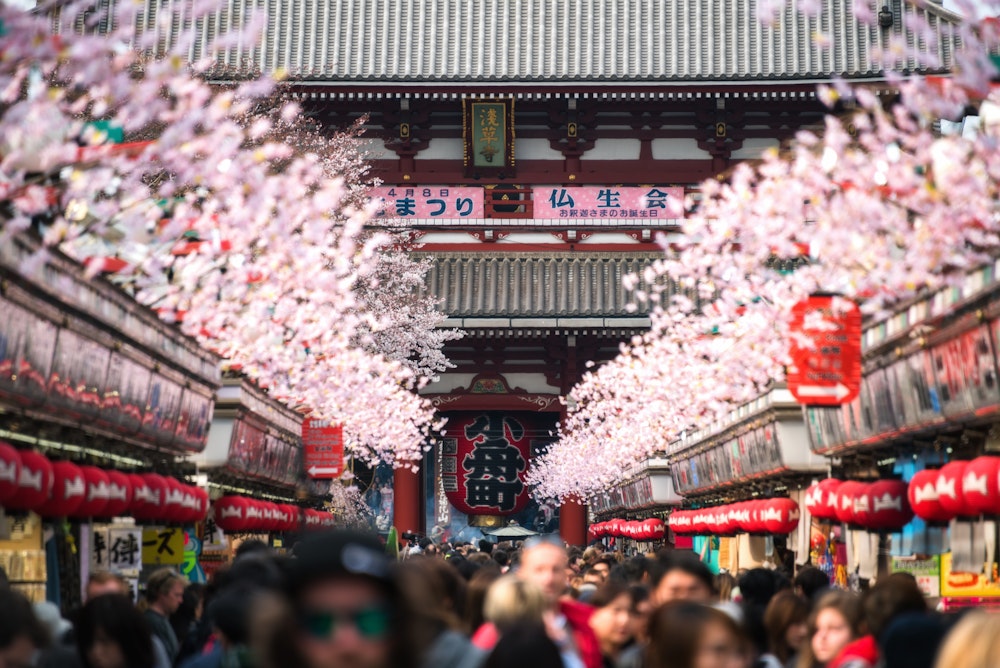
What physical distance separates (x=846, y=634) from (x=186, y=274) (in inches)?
380

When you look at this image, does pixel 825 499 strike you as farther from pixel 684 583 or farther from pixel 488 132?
pixel 488 132

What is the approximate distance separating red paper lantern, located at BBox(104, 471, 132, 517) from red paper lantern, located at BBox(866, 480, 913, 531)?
6.89 m

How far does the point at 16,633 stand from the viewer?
20.3ft

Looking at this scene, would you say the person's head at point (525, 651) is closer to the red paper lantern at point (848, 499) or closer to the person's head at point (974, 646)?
the person's head at point (974, 646)

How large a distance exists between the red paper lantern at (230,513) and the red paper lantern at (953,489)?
11212mm

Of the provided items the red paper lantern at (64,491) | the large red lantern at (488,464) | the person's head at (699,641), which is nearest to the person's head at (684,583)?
the person's head at (699,641)

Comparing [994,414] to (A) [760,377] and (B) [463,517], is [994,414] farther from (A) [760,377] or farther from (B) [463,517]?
(B) [463,517]

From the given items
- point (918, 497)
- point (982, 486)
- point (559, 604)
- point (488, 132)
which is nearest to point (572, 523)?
point (488, 132)

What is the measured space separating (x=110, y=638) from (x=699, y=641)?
298 centimetres

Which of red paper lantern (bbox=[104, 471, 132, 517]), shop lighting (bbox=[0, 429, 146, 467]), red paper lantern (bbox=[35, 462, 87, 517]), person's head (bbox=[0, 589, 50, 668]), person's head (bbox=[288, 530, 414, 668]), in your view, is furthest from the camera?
red paper lantern (bbox=[104, 471, 132, 517])

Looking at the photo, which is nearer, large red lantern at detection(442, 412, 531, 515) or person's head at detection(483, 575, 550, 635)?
person's head at detection(483, 575, 550, 635)

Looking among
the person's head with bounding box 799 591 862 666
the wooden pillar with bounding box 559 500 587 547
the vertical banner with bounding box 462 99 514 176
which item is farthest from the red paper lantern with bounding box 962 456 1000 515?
the wooden pillar with bounding box 559 500 587 547

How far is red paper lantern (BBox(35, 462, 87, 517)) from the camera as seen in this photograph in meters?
12.2

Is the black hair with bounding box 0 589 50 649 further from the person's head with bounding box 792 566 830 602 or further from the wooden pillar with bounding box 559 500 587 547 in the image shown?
the wooden pillar with bounding box 559 500 587 547
